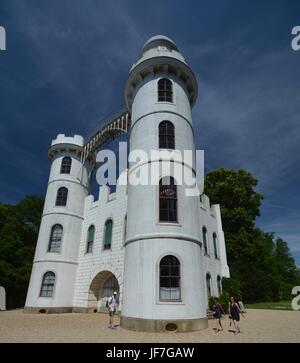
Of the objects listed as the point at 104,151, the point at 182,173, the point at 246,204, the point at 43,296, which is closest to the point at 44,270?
the point at 43,296

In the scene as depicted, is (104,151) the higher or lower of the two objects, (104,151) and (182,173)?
the higher

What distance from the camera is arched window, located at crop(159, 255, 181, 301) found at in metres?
11.6

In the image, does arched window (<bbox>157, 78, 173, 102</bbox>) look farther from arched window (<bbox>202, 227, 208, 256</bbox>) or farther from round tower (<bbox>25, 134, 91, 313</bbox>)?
round tower (<bbox>25, 134, 91, 313</bbox>)

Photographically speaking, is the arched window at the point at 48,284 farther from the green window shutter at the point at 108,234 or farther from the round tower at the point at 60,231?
the green window shutter at the point at 108,234

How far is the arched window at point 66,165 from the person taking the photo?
85.3ft

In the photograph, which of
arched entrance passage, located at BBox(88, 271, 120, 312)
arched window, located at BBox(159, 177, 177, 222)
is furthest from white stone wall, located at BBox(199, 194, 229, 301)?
arched entrance passage, located at BBox(88, 271, 120, 312)

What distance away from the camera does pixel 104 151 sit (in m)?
25.5

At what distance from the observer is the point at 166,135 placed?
1548cm

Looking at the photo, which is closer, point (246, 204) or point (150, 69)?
point (150, 69)

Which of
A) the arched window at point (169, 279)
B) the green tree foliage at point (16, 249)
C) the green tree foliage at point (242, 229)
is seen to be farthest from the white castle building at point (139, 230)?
the green tree foliage at point (242, 229)

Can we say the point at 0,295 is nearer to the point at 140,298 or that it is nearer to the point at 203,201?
the point at 140,298

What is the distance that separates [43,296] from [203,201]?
16.5 metres

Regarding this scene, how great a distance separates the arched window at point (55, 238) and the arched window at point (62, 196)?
2.22 meters
